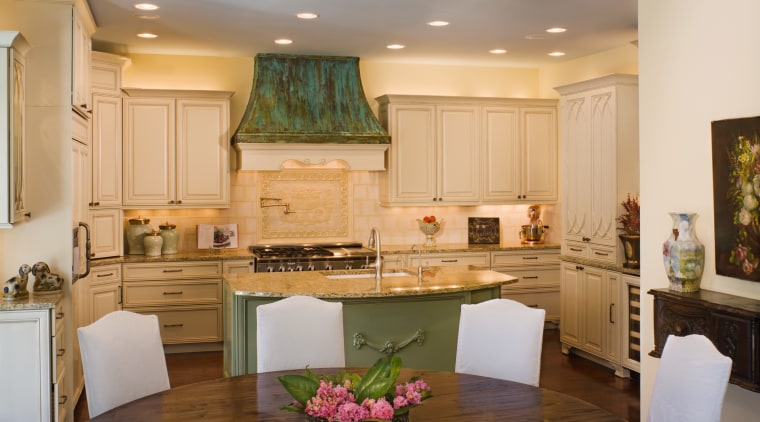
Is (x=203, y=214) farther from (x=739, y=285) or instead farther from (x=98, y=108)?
(x=739, y=285)

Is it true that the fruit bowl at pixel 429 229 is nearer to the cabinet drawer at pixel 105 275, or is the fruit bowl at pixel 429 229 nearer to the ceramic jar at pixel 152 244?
the ceramic jar at pixel 152 244

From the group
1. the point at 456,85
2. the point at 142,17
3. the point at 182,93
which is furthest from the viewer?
the point at 456,85

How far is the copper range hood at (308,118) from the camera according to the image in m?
6.94

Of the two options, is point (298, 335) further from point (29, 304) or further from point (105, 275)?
point (105, 275)

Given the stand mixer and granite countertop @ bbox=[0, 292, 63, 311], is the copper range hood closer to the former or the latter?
the stand mixer

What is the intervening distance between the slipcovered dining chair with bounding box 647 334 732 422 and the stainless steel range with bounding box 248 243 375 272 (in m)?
4.19

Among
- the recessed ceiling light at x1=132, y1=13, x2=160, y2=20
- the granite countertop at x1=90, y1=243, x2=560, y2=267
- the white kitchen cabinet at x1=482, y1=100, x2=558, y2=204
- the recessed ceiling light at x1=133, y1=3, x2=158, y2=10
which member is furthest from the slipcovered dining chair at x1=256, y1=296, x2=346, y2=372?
the white kitchen cabinet at x1=482, y1=100, x2=558, y2=204

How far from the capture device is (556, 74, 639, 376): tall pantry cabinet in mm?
6004

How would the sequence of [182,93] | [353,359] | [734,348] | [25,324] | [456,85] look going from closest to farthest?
[734,348], [25,324], [353,359], [182,93], [456,85]

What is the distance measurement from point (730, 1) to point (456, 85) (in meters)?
4.26

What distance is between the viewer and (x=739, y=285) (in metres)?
3.73

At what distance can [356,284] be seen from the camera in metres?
4.66

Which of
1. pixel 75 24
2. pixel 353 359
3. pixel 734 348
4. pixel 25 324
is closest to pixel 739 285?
pixel 734 348

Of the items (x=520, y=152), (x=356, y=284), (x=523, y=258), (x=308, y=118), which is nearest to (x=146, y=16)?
(x=308, y=118)
